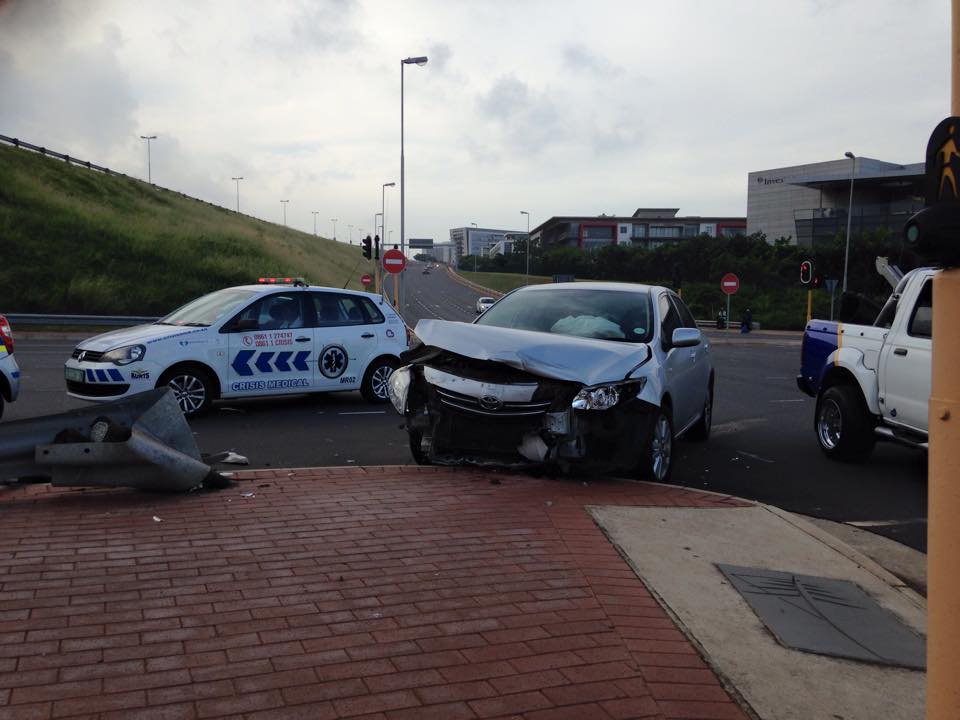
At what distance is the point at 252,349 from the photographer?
428 inches

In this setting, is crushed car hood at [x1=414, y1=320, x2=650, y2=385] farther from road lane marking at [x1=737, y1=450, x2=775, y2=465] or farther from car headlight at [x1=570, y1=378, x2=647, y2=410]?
road lane marking at [x1=737, y1=450, x2=775, y2=465]

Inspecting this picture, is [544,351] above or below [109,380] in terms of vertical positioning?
above

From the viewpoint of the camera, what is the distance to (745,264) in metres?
68.6

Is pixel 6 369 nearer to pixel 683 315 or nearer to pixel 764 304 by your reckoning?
pixel 683 315

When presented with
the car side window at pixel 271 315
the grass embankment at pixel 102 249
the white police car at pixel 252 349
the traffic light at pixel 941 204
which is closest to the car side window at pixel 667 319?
the white police car at pixel 252 349

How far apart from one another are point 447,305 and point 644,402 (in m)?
72.2

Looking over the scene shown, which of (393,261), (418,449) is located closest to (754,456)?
(418,449)

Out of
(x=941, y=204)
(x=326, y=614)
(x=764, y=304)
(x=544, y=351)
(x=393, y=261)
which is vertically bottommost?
(x=326, y=614)

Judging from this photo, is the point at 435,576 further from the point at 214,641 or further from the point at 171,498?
the point at 171,498

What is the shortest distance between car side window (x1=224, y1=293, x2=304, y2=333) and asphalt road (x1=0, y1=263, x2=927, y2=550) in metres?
1.15

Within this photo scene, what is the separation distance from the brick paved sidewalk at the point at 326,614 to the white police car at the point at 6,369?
3934mm

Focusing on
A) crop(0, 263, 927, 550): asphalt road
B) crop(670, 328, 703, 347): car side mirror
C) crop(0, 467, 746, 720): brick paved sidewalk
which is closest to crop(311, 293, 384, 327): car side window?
crop(0, 263, 927, 550): asphalt road

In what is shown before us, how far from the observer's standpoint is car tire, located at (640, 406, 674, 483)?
7007 millimetres

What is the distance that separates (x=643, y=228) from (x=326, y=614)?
137012 mm
